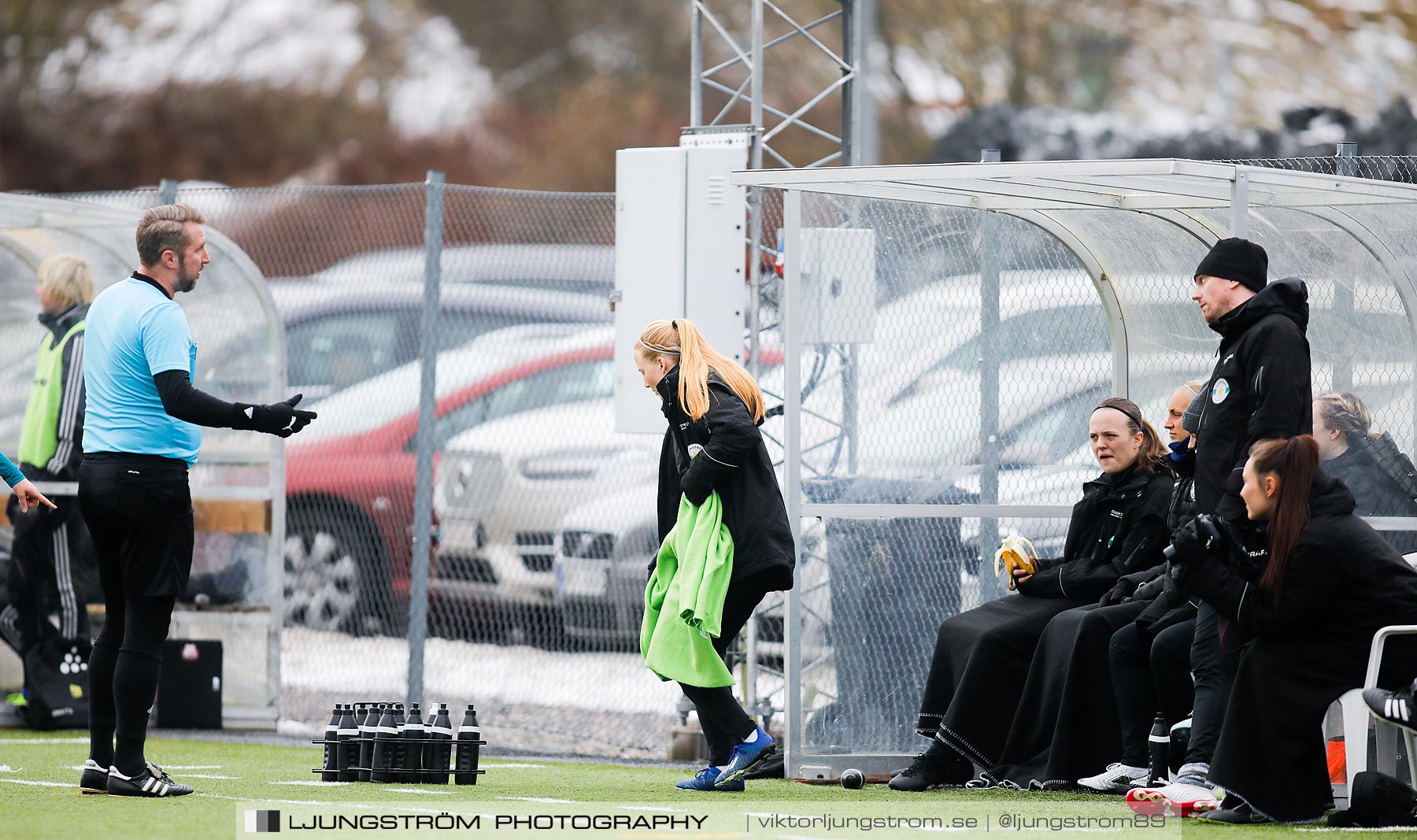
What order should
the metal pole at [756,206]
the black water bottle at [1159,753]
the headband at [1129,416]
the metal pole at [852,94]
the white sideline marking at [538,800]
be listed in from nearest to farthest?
the white sideline marking at [538,800]
the black water bottle at [1159,753]
the headband at [1129,416]
the metal pole at [756,206]
the metal pole at [852,94]

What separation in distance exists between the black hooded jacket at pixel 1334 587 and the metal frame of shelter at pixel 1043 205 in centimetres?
109

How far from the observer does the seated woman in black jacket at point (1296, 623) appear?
20.4 feet

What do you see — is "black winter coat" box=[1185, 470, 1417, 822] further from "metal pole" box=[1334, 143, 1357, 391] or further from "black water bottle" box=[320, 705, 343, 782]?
"black water bottle" box=[320, 705, 343, 782]

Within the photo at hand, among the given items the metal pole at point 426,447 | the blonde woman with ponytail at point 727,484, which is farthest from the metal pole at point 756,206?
the metal pole at point 426,447

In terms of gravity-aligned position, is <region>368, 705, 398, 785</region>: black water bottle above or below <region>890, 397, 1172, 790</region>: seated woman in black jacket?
below

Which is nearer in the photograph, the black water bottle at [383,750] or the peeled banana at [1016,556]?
the black water bottle at [383,750]

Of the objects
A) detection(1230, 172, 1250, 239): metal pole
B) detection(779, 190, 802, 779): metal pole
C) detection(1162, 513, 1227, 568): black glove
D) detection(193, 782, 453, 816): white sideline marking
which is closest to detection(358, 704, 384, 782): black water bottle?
detection(193, 782, 453, 816): white sideline marking

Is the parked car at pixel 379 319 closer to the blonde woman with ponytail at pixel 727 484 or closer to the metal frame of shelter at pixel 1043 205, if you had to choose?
the metal frame of shelter at pixel 1043 205

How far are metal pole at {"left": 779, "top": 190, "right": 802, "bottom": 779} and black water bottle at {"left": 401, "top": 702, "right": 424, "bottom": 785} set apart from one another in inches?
59.0

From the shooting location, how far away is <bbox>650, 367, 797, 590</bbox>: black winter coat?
715cm

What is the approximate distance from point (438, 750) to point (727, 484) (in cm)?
142

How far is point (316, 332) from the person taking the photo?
1190 centimetres

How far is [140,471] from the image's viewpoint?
658 cm

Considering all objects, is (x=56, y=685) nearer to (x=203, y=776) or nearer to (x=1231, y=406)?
(x=203, y=776)
